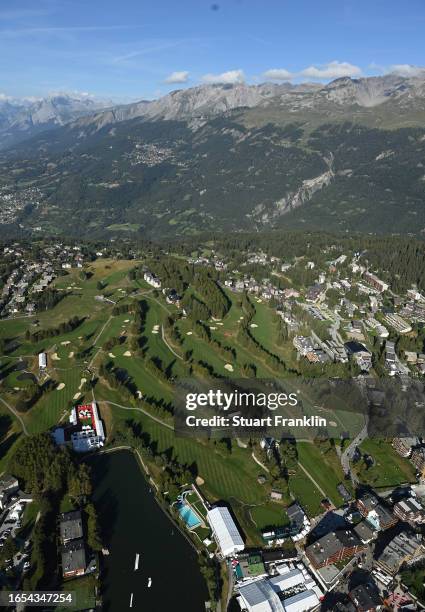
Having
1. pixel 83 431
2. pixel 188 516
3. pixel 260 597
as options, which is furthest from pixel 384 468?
pixel 83 431

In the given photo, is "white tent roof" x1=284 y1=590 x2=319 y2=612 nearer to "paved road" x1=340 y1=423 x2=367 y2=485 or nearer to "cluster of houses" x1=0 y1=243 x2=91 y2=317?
"paved road" x1=340 y1=423 x2=367 y2=485

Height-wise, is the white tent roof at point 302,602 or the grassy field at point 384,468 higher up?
the grassy field at point 384,468

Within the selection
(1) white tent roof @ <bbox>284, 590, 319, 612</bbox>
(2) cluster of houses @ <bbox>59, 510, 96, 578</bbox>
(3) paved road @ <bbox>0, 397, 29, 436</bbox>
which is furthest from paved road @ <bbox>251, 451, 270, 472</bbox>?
(3) paved road @ <bbox>0, 397, 29, 436</bbox>

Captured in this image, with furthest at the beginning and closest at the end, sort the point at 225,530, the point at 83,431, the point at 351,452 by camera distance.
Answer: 1. the point at 351,452
2. the point at 83,431
3. the point at 225,530

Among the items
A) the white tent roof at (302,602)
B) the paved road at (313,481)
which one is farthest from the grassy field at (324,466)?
the white tent roof at (302,602)

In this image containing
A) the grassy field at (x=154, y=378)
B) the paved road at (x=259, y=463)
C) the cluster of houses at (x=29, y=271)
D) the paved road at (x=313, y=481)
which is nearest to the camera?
the paved road at (x=313, y=481)

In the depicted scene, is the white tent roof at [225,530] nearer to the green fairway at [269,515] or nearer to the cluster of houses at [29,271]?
the green fairway at [269,515]

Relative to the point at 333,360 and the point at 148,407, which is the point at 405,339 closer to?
the point at 333,360

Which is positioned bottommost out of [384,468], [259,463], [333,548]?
[384,468]

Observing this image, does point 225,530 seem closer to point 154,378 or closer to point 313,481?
point 313,481
